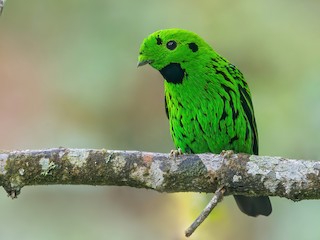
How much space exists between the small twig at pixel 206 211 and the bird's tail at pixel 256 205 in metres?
1.31

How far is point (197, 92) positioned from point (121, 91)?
8.94 ft

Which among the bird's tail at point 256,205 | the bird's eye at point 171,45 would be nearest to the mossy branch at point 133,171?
the bird's eye at point 171,45

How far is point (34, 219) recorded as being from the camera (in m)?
6.97

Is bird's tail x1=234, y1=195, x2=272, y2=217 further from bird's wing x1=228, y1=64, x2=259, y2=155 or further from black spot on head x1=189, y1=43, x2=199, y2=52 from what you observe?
black spot on head x1=189, y1=43, x2=199, y2=52

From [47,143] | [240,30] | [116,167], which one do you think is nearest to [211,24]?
[240,30]

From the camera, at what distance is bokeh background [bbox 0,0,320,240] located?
6.94 metres

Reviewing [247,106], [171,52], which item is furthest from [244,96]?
[171,52]

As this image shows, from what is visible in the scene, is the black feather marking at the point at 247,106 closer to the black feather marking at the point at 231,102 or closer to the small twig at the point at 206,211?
the black feather marking at the point at 231,102

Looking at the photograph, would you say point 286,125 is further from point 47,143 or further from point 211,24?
point 47,143

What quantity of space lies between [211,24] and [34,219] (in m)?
2.68

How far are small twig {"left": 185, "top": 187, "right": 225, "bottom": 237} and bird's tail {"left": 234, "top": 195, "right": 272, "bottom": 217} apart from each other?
1312mm

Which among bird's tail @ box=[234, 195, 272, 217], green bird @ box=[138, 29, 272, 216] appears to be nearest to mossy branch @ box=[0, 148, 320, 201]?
green bird @ box=[138, 29, 272, 216]

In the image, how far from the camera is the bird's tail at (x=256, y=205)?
5.25m

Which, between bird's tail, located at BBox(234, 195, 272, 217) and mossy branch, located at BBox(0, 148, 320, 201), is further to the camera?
bird's tail, located at BBox(234, 195, 272, 217)
